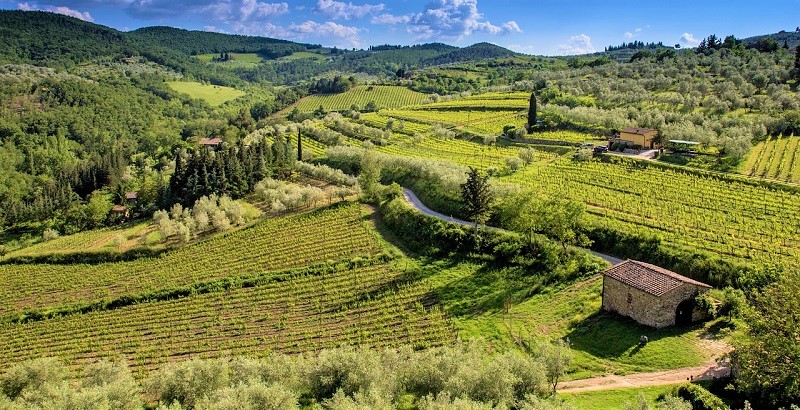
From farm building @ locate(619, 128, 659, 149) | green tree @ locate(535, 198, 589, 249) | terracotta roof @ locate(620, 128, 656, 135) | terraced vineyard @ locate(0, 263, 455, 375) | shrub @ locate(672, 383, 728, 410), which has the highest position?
terracotta roof @ locate(620, 128, 656, 135)

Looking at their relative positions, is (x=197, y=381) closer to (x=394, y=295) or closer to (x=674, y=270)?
(x=394, y=295)

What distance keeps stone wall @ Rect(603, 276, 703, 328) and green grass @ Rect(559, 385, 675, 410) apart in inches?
301

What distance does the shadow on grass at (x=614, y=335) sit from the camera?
34.2 metres

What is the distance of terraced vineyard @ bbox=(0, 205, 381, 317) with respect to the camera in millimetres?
58281

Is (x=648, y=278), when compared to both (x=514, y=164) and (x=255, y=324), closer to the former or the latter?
(x=255, y=324)

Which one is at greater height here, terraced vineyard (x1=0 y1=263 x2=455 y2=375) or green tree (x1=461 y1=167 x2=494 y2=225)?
green tree (x1=461 y1=167 x2=494 y2=225)

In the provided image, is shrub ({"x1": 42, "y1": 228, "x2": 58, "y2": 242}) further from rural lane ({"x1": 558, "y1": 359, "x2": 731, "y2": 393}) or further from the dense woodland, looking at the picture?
rural lane ({"x1": 558, "y1": 359, "x2": 731, "y2": 393})

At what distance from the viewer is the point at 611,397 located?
29.2 metres

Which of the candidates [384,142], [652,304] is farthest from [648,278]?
[384,142]

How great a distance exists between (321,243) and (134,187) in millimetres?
65822

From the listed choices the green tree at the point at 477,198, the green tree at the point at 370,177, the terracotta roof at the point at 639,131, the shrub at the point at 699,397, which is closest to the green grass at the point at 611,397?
the shrub at the point at 699,397

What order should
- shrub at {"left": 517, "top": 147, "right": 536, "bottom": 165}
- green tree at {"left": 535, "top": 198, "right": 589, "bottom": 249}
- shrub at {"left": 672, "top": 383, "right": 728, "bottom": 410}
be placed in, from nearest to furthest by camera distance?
shrub at {"left": 672, "top": 383, "right": 728, "bottom": 410}, green tree at {"left": 535, "top": 198, "right": 589, "bottom": 249}, shrub at {"left": 517, "top": 147, "right": 536, "bottom": 165}

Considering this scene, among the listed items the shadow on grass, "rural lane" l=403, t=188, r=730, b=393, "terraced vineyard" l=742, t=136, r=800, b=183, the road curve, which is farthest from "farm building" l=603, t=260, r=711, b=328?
"terraced vineyard" l=742, t=136, r=800, b=183

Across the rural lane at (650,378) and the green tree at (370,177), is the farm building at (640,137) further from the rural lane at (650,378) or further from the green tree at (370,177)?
the rural lane at (650,378)
